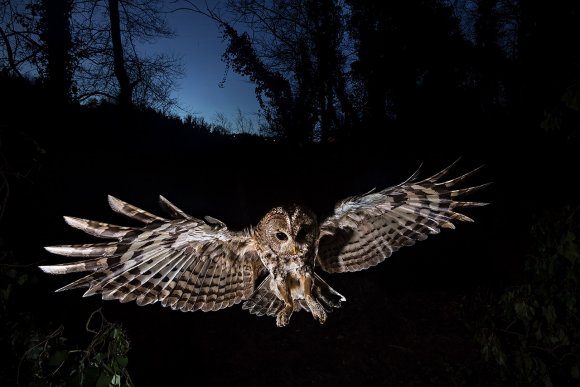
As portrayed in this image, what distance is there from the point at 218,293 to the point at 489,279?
620 cm

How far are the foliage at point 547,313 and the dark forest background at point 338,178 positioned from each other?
0.01 metres

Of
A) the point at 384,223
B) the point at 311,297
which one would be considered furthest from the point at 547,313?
the point at 311,297

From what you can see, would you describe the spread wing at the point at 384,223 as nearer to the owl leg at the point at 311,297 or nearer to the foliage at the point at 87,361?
the owl leg at the point at 311,297

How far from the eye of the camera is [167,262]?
246 cm

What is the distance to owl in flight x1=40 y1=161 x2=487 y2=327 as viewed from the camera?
1.90 m

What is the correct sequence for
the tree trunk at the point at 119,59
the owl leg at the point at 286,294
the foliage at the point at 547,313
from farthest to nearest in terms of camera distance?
the tree trunk at the point at 119,59, the foliage at the point at 547,313, the owl leg at the point at 286,294

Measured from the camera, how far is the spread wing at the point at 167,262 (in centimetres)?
183

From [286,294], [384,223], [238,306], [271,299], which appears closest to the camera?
[286,294]

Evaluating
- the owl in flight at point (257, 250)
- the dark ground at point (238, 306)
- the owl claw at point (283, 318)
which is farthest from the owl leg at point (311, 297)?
the dark ground at point (238, 306)

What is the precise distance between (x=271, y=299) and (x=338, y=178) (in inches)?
147

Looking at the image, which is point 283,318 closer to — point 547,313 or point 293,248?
point 293,248

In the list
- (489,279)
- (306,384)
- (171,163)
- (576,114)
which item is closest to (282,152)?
(171,163)

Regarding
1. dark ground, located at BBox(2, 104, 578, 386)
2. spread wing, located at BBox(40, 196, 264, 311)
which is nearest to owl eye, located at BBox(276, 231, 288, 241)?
spread wing, located at BBox(40, 196, 264, 311)

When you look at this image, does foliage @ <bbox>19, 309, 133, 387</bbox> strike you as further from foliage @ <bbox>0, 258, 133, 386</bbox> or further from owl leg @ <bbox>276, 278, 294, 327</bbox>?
owl leg @ <bbox>276, 278, 294, 327</bbox>
